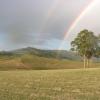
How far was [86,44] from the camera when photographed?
11212 centimetres

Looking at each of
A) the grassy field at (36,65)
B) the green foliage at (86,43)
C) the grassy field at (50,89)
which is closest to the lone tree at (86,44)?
the green foliage at (86,43)

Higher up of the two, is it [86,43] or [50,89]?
[86,43]

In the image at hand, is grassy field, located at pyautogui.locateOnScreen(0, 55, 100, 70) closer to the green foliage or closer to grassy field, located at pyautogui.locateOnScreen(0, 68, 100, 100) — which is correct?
the green foliage

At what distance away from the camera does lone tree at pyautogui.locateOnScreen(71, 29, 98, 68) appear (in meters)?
111

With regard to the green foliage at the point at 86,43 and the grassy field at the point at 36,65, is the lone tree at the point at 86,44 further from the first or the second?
the grassy field at the point at 36,65

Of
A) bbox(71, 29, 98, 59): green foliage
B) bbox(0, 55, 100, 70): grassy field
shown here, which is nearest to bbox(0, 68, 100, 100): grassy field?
bbox(71, 29, 98, 59): green foliage

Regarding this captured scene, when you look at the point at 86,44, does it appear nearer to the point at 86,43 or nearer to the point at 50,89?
the point at 86,43

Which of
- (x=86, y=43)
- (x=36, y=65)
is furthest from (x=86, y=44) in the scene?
(x=36, y=65)

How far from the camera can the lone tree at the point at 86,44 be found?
4382 inches

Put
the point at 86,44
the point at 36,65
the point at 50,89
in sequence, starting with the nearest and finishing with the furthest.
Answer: the point at 50,89, the point at 86,44, the point at 36,65

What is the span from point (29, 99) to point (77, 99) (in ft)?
10.1

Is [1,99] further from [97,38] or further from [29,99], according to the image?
[97,38]

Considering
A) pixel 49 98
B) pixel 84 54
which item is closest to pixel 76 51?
pixel 84 54

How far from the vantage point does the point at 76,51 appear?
113938 millimetres
